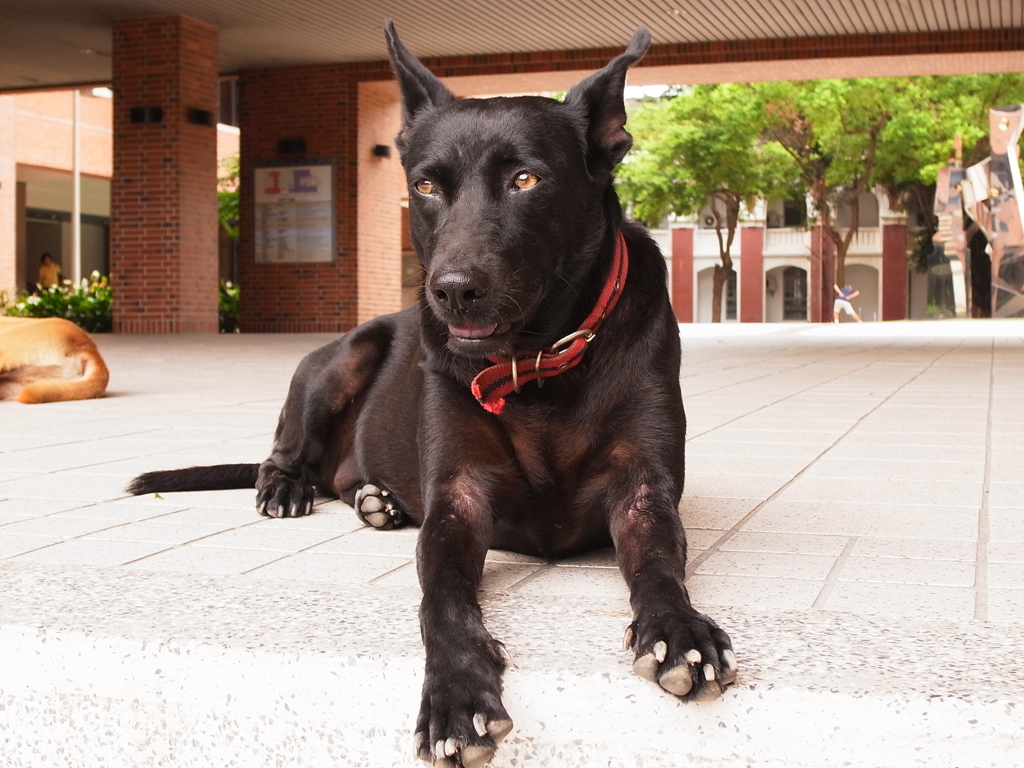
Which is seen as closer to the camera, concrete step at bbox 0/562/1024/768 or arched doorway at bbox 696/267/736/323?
concrete step at bbox 0/562/1024/768

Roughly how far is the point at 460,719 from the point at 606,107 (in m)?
1.65

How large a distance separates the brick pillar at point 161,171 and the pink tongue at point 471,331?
17.2 metres

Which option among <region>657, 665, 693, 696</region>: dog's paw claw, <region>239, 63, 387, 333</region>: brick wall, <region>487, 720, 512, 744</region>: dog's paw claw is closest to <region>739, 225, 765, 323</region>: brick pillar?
<region>239, 63, 387, 333</region>: brick wall

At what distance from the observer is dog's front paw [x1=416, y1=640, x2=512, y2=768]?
183 cm

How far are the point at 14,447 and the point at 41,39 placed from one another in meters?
16.7

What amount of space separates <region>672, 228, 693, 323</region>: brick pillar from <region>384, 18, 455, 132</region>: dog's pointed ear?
5263 cm

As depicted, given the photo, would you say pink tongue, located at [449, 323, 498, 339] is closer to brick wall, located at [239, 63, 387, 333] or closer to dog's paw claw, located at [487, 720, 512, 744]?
dog's paw claw, located at [487, 720, 512, 744]

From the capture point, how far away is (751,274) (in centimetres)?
5494

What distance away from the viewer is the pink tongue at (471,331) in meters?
2.55

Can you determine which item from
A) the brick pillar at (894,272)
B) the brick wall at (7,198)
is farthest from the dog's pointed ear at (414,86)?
the brick pillar at (894,272)

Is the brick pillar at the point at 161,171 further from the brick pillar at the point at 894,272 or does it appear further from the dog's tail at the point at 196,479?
the brick pillar at the point at 894,272

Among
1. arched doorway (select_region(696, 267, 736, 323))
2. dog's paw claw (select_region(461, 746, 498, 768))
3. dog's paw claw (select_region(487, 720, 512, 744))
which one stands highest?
arched doorway (select_region(696, 267, 736, 323))

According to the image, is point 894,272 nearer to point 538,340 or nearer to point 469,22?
point 469,22

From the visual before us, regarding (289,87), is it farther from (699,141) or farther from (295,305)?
(699,141)
